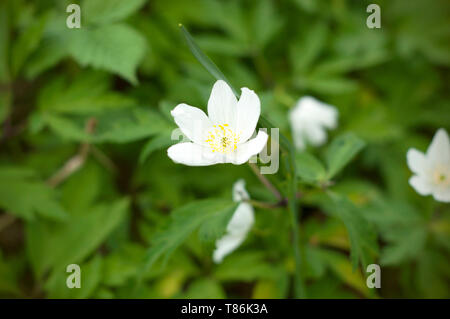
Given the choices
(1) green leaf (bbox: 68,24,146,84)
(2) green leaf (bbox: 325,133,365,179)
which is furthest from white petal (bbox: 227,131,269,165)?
(1) green leaf (bbox: 68,24,146,84)

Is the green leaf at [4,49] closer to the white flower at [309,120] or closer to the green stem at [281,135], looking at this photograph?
the green stem at [281,135]

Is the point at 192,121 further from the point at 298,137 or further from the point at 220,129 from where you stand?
the point at 298,137

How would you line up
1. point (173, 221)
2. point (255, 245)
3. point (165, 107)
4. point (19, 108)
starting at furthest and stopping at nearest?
point (19, 108)
point (255, 245)
point (165, 107)
point (173, 221)

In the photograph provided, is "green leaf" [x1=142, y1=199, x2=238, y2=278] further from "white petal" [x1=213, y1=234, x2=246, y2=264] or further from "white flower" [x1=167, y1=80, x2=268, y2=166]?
"white petal" [x1=213, y1=234, x2=246, y2=264]

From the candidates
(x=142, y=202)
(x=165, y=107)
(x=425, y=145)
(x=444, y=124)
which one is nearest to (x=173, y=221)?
(x=165, y=107)

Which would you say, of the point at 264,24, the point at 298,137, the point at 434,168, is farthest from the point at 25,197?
the point at 434,168

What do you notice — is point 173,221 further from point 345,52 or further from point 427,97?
point 427,97

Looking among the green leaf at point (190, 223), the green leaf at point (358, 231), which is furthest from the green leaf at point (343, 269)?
the green leaf at point (190, 223)
